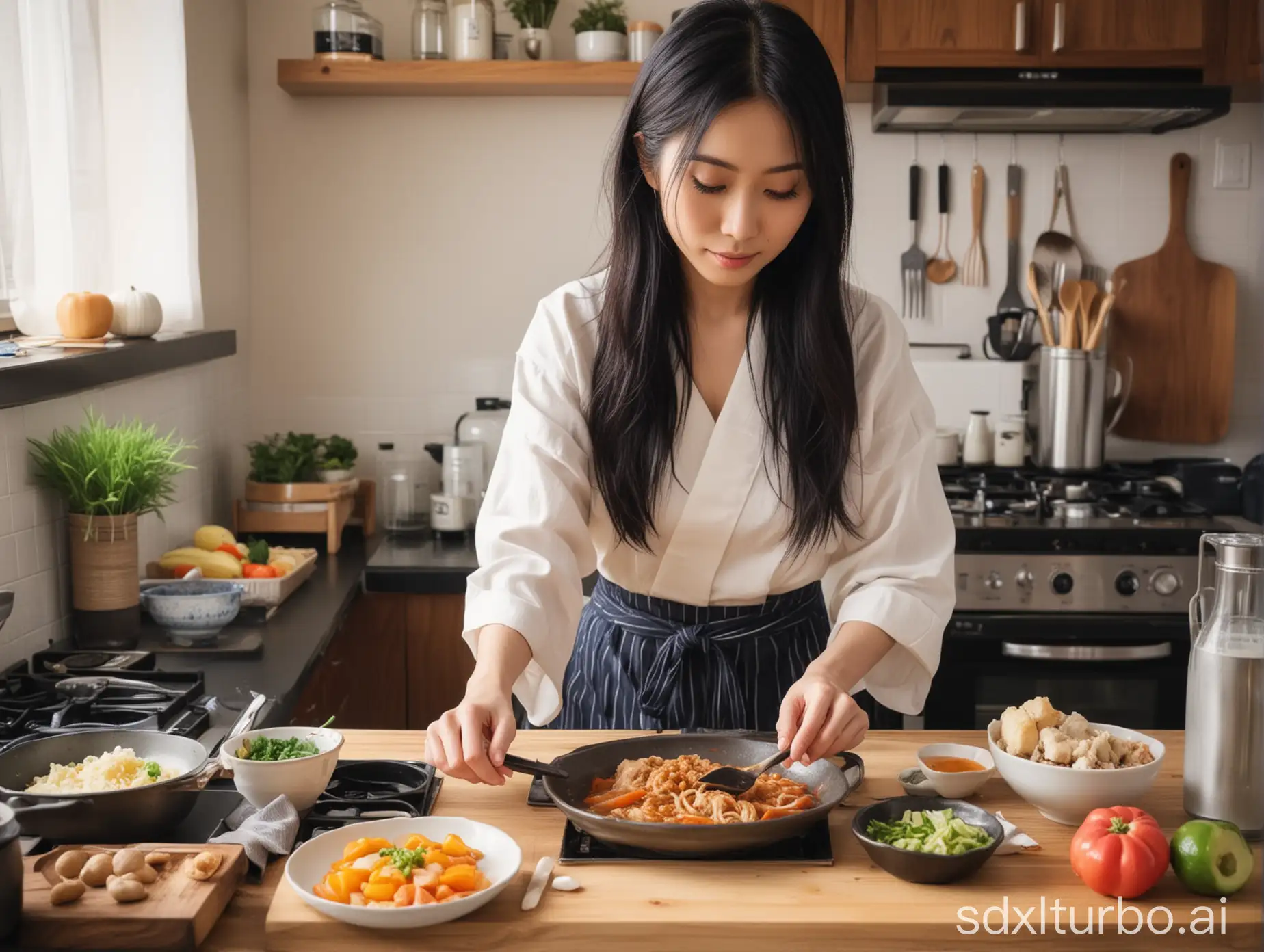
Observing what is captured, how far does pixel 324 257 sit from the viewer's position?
11.7 ft

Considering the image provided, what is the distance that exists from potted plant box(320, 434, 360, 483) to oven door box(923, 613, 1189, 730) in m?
1.50

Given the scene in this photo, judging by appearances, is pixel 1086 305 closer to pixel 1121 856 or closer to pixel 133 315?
pixel 133 315

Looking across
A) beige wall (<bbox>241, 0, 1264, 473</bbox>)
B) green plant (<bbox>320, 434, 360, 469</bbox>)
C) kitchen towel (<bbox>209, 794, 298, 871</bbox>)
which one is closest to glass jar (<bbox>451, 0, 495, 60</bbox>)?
beige wall (<bbox>241, 0, 1264, 473</bbox>)

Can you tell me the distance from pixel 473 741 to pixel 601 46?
2.38m

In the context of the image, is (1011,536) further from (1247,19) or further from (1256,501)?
(1247,19)

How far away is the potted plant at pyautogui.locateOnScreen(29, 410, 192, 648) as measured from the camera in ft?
7.08

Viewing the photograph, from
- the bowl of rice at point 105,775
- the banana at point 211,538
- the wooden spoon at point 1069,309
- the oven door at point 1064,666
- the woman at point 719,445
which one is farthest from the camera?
the wooden spoon at point 1069,309

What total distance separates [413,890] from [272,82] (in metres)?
2.84

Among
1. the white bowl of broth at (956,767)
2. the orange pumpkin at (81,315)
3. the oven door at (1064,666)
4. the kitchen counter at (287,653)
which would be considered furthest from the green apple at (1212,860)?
the orange pumpkin at (81,315)

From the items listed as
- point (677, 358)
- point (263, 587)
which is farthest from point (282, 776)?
point (263, 587)

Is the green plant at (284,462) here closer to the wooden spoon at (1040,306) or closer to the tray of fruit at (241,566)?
the tray of fruit at (241,566)

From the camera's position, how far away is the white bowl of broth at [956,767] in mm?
1427

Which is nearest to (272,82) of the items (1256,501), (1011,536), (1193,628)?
(1011,536)

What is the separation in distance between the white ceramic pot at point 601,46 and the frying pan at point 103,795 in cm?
229
